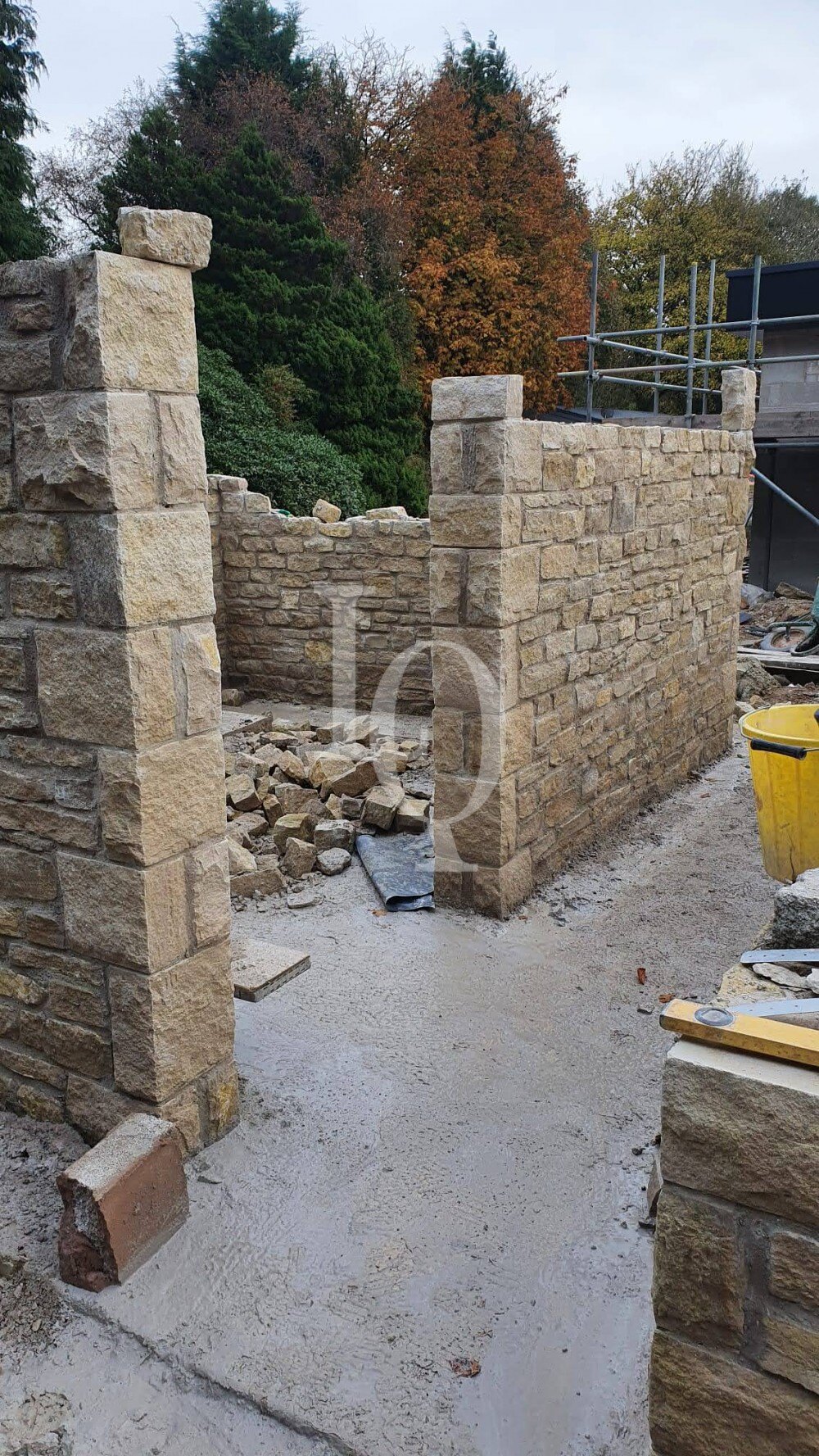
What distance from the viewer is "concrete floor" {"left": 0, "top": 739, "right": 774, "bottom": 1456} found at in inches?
104

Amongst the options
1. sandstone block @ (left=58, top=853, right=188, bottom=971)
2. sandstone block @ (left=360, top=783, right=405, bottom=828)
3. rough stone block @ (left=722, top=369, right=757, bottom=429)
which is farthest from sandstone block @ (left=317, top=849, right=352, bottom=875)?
rough stone block @ (left=722, top=369, right=757, bottom=429)

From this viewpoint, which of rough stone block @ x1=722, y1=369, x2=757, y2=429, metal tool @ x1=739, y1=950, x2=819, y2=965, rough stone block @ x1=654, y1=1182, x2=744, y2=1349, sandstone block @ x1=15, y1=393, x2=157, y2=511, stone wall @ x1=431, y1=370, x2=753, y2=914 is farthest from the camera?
rough stone block @ x1=722, y1=369, x2=757, y2=429

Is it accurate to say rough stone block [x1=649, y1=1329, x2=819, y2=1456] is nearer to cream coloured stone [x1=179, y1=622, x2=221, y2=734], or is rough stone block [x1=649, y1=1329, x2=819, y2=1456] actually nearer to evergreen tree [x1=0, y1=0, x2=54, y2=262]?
cream coloured stone [x1=179, y1=622, x2=221, y2=734]

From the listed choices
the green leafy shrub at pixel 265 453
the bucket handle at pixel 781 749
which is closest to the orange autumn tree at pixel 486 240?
the green leafy shrub at pixel 265 453

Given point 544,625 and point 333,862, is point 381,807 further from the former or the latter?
point 544,625

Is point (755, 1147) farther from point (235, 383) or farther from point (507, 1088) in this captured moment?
point (235, 383)

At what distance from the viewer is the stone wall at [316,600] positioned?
31.3 ft

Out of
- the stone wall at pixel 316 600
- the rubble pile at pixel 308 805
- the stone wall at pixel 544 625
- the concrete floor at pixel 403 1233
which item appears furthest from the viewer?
the stone wall at pixel 316 600

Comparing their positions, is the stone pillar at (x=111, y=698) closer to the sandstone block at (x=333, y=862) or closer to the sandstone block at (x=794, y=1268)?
the sandstone block at (x=794, y=1268)

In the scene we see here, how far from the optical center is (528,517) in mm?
5207

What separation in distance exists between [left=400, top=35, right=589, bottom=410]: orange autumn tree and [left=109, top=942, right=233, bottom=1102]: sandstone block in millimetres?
16849

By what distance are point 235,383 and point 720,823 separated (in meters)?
9.85

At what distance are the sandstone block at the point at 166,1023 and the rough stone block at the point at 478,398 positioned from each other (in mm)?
2769

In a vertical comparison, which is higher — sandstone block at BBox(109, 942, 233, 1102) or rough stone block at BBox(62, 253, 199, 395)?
rough stone block at BBox(62, 253, 199, 395)
